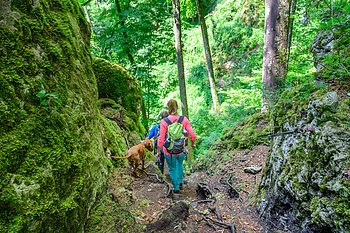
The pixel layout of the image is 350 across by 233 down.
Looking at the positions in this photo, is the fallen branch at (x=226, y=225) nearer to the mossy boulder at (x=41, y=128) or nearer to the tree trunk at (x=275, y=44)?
the mossy boulder at (x=41, y=128)

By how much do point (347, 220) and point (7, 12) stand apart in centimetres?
394

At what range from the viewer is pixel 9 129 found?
215cm

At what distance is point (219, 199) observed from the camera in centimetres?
607

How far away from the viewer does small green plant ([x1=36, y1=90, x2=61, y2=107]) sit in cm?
239

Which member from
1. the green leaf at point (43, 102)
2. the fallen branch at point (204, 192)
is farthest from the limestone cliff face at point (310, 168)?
the green leaf at point (43, 102)

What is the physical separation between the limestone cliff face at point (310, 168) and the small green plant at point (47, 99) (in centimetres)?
319

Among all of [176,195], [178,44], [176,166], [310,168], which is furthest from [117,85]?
[310,168]

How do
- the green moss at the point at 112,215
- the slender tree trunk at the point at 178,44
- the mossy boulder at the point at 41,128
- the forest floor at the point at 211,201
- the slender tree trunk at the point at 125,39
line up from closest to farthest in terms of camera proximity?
the mossy boulder at the point at 41,128 < the green moss at the point at 112,215 < the forest floor at the point at 211,201 < the slender tree trunk at the point at 178,44 < the slender tree trunk at the point at 125,39

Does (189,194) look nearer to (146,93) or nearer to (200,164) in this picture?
(200,164)

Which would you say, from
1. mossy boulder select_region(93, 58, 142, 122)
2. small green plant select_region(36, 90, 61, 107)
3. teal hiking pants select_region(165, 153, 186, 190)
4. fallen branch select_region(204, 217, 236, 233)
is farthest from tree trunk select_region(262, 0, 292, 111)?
small green plant select_region(36, 90, 61, 107)

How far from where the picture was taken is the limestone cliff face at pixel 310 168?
287cm

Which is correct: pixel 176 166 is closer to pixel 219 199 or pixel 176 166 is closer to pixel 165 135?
pixel 165 135

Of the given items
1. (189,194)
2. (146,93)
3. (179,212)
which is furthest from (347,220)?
(146,93)

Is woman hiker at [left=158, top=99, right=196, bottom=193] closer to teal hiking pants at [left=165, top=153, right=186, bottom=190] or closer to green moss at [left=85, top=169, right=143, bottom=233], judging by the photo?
teal hiking pants at [left=165, top=153, right=186, bottom=190]
